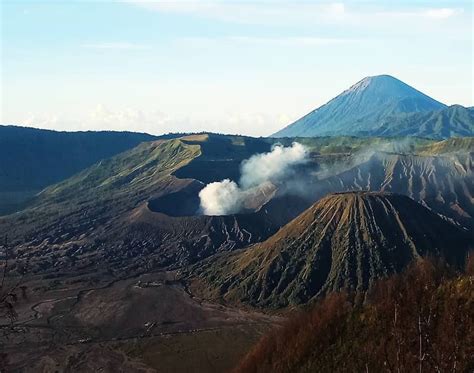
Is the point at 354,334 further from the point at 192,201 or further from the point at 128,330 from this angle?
the point at 192,201

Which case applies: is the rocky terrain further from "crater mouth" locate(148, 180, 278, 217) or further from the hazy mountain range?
"crater mouth" locate(148, 180, 278, 217)

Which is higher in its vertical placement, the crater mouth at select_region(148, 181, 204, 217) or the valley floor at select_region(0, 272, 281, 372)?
the crater mouth at select_region(148, 181, 204, 217)

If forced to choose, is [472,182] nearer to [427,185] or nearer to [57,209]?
[427,185]

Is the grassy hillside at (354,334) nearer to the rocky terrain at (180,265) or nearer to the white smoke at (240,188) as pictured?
the rocky terrain at (180,265)

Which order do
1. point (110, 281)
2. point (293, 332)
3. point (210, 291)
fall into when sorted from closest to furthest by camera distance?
point (293, 332), point (210, 291), point (110, 281)

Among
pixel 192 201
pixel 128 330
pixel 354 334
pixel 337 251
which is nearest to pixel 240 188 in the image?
pixel 192 201

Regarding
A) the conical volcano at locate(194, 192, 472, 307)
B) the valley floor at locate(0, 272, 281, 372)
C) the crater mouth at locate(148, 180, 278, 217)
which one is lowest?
the valley floor at locate(0, 272, 281, 372)

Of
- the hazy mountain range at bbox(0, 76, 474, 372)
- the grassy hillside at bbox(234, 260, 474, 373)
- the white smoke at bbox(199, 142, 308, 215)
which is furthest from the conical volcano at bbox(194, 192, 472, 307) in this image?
the white smoke at bbox(199, 142, 308, 215)

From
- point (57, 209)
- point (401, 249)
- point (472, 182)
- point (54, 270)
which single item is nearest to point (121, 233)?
point (54, 270)
